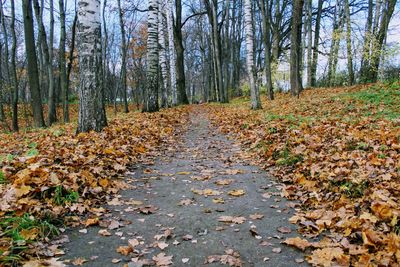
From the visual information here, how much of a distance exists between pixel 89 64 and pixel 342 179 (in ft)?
19.7

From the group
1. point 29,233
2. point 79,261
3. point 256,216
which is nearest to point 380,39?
point 256,216

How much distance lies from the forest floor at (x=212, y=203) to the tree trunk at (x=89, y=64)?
→ 0.77m

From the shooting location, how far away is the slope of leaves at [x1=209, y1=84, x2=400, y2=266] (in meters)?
3.07

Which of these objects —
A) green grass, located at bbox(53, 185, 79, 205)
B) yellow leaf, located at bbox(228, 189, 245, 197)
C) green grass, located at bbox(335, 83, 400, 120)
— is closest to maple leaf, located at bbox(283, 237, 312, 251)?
yellow leaf, located at bbox(228, 189, 245, 197)

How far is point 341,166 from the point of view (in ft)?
15.8

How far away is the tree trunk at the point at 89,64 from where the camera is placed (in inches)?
300

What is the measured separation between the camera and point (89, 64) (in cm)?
774

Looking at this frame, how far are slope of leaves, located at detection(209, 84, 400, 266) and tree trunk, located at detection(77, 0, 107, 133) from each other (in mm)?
3781

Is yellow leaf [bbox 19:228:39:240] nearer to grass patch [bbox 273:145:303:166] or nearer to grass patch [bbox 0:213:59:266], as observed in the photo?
grass patch [bbox 0:213:59:266]

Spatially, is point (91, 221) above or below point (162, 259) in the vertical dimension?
above

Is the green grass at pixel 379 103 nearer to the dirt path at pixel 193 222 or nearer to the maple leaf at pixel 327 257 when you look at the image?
the dirt path at pixel 193 222

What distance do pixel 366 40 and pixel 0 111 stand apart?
23.4 metres

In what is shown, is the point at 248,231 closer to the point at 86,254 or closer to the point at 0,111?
the point at 86,254

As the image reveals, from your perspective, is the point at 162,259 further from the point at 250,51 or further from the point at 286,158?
the point at 250,51
